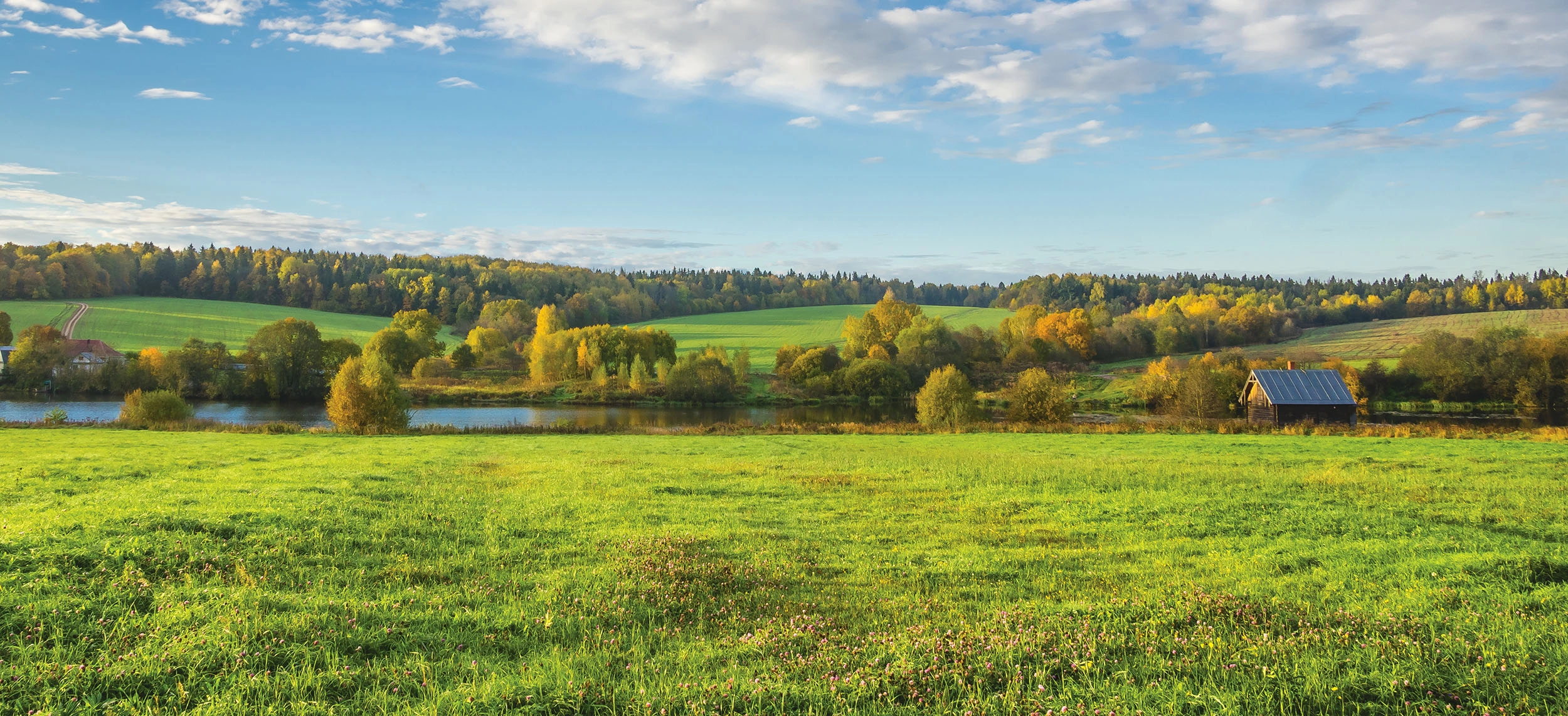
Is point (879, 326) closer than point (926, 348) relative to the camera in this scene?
No

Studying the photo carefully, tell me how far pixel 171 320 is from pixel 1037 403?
12660cm

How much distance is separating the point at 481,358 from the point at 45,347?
45.5m

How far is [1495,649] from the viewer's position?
232 inches

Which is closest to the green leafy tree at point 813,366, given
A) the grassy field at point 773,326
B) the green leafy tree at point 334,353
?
the grassy field at point 773,326

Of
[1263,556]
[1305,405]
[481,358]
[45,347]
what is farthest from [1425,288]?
[45,347]

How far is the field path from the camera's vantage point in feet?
330

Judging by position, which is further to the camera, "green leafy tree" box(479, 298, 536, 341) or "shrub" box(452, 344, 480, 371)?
"green leafy tree" box(479, 298, 536, 341)

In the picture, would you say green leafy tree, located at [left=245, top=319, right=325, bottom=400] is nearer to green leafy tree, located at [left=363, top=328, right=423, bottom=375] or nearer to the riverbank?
green leafy tree, located at [left=363, top=328, right=423, bottom=375]

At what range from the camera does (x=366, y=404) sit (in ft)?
143

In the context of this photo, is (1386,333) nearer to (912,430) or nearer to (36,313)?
(912,430)

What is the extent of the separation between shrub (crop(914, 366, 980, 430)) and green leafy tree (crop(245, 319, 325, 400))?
Result: 68.4m

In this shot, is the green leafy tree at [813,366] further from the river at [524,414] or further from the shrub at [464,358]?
the shrub at [464,358]

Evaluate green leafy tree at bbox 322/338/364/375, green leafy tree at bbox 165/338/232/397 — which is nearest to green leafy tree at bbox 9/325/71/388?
green leafy tree at bbox 165/338/232/397

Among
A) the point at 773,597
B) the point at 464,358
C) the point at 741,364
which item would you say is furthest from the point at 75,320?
the point at 773,597
